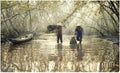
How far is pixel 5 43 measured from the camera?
62.0ft

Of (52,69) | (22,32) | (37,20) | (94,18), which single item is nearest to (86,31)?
(94,18)

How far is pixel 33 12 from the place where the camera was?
76.2 feet

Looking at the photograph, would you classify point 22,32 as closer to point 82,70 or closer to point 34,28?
point 34,28

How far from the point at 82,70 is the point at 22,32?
13954 mm

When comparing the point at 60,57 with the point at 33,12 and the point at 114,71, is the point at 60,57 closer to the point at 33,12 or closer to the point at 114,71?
the point at 114,71

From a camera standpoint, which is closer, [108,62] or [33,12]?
[108,62]

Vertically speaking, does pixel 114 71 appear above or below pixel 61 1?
below

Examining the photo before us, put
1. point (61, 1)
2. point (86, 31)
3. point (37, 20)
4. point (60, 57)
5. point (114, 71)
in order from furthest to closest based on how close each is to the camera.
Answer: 1. point (86, 31)
2. point (37, 20)
3. point (61, 1)
4. point (60, 57)
5. point (114, 71)

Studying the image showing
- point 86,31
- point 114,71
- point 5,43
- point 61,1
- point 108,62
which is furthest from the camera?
point 86,31

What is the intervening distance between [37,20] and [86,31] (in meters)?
5.60

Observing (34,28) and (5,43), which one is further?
(34,28)

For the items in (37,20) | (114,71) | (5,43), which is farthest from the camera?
(37,20)

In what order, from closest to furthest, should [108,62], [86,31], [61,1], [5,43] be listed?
[108,62] < [5,43] < [61,1] < [86,31]

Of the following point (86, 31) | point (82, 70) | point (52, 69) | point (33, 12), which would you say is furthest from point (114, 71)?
point (86, 31)
